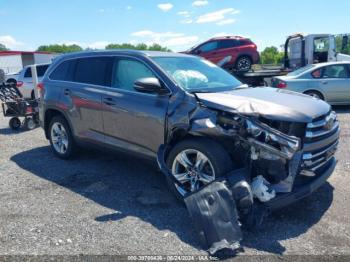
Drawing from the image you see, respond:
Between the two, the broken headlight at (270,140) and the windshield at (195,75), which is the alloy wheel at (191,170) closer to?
the broken headlight at (270,140)

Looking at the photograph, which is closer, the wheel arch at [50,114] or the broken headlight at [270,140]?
the broken headlight at [270,140]

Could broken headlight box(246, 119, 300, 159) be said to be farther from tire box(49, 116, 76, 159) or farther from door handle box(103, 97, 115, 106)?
tire box(49, 116, 76, 159)

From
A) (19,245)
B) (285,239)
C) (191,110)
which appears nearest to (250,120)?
(191,110)

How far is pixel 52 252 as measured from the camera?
3.37m

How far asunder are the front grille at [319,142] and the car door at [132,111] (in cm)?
167

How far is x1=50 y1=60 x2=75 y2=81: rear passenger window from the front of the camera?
19.6 feet

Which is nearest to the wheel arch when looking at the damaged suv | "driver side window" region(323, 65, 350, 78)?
the damaged suv

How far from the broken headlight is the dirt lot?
0.84 m

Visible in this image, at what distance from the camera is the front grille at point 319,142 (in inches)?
148

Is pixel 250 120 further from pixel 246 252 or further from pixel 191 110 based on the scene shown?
pixel 246 252

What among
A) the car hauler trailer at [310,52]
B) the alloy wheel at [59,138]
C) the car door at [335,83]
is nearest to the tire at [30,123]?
the alloy wheel at [59,138]

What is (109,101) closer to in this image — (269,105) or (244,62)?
(269,105)

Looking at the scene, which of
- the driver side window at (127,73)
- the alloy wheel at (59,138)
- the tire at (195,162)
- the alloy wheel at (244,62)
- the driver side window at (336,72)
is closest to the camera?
the tire at (195,162)

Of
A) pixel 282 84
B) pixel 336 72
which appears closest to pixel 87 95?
pixel 282 84
